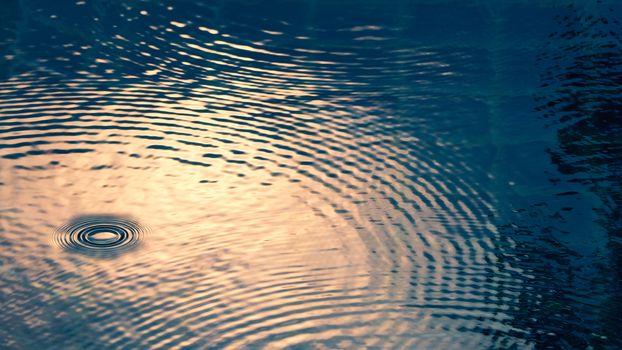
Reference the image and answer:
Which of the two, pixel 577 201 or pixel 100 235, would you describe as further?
pixel 577 201

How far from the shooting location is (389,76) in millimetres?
3684

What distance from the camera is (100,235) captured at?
2.72 metres

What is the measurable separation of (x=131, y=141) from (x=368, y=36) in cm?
120

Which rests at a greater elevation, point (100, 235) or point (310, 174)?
point (310, 174)

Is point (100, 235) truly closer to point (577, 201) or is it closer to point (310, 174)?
point (310, 174)

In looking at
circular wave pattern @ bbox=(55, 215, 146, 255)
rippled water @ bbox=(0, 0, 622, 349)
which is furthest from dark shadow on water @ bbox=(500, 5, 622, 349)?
circular wave pattern @ bbox=(55, 215, 146, 255)

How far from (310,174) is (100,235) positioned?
703 mm

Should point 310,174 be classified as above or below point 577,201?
above

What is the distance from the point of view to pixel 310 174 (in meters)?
3.08

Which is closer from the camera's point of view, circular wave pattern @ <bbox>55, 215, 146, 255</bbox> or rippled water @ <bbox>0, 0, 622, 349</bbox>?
rippled water @ <bbox>0, 0, 622, 349</bbox>

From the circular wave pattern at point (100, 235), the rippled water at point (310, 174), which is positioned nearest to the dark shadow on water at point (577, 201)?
the rippled water at point (310, 174)

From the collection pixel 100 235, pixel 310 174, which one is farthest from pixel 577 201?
pixel 100 235

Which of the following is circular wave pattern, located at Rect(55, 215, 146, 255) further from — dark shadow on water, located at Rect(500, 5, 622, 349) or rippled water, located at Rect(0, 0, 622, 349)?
Answer: dark shadow on water, located at Rect(500, 5, 622, 349)

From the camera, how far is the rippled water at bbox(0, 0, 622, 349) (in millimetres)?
2436
